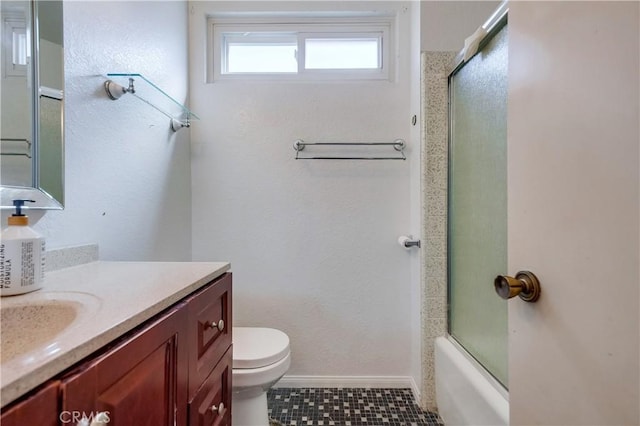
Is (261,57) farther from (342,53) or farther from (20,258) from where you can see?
(20,258)

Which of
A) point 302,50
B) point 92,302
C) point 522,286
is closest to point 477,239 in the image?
point 522,286

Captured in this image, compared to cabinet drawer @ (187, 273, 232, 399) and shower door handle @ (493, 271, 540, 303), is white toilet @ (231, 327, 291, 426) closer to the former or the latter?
cabinet drawer @ (187, 273, 232, 399)

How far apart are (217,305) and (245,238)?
0.94 metres

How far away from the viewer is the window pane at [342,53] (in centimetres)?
191

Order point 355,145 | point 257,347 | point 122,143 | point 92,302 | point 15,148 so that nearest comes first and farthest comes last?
point 92,302
point 15,148
point 122,143
point 257,347
point 355,145

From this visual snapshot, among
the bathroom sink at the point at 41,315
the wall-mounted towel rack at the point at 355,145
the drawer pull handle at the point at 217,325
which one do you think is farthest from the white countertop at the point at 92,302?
the wall-mounted towel rack at the point at 355,145

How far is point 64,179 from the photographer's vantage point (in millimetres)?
949

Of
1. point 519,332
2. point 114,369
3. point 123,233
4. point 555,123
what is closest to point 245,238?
point 123,233

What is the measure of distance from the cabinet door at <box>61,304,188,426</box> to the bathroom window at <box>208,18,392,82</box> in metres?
1.66

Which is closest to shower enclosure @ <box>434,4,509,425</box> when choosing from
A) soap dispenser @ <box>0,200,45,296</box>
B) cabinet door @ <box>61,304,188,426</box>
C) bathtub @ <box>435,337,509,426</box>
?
bathtub @ <box>435,337,509,426</box>

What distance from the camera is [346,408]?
1619 mm

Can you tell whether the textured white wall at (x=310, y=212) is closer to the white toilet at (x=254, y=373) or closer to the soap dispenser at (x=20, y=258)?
the white toilet at (x=254, y=373)

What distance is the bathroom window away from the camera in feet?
6.17

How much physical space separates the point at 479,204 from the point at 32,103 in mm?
1611
